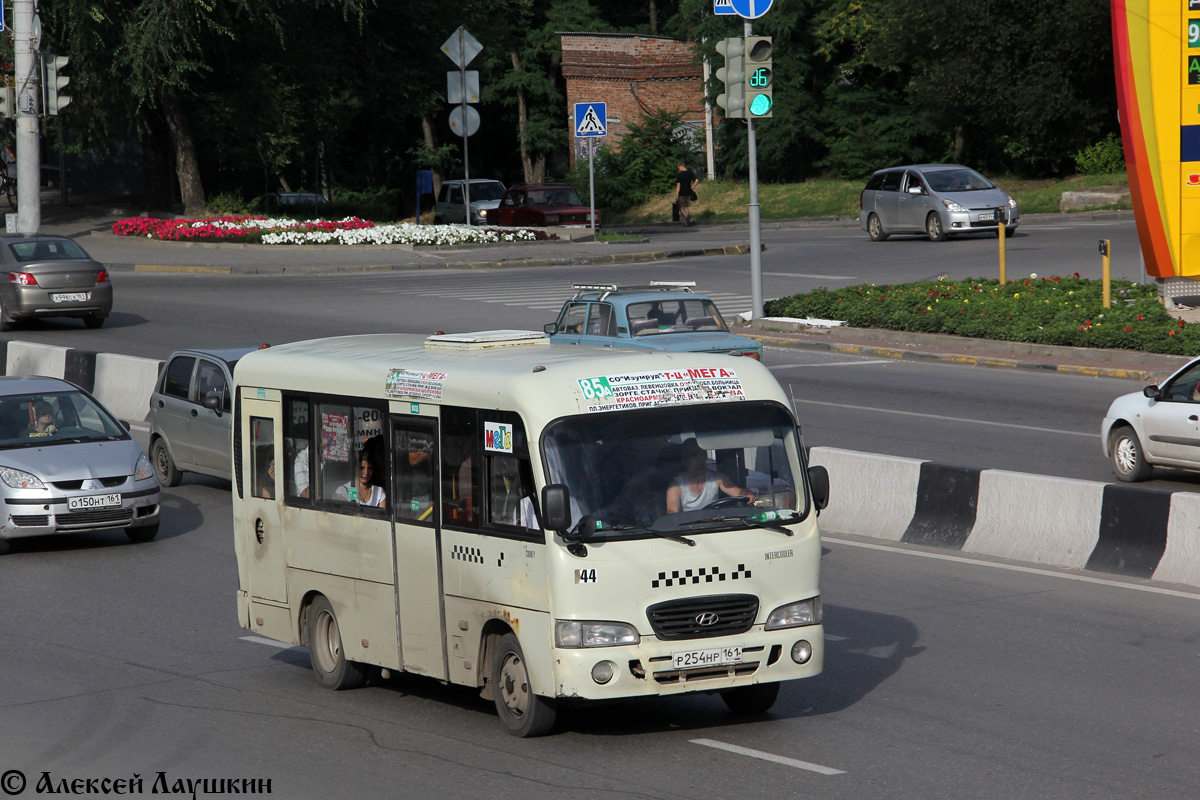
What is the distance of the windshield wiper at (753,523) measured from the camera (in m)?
7.63

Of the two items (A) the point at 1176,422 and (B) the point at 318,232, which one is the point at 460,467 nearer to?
(A) the point at 1176,422

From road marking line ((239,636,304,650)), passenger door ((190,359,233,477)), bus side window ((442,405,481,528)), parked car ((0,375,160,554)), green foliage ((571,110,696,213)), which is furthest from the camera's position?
green foliage ((571,110,696,213))

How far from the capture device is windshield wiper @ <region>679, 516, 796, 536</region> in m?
7.63

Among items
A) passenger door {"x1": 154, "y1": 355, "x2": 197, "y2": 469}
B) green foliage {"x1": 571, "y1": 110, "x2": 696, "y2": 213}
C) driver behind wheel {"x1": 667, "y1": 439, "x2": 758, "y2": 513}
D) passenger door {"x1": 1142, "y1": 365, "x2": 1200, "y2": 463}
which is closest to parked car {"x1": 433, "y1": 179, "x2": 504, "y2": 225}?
green foliage {"x1": 571, "y1": 110, "x2": 696, "y2": 213}

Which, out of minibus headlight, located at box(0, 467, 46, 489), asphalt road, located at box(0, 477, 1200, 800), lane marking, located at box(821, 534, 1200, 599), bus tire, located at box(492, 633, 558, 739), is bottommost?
lane marking, located at box(821, 534, 1200, 599)

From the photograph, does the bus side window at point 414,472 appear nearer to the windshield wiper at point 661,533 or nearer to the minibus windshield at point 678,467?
the minibus windshield at point 678,467

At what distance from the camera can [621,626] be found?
24.1ft

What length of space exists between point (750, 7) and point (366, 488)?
668 inches

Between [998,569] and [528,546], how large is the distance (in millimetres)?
5725

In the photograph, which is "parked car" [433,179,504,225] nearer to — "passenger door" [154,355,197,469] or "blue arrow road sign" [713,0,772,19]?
"blue arrow road sign" [713,0,772,19]

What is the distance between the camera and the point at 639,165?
61094mm

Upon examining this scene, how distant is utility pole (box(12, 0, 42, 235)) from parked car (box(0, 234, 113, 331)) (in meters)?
4.11

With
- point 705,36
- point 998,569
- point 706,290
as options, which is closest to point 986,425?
point 998,569

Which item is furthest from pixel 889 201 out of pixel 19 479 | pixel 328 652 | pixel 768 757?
pixel 768 757
